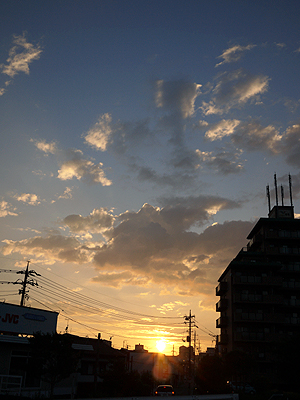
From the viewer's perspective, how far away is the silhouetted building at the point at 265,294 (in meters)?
54.6

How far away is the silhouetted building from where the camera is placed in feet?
179

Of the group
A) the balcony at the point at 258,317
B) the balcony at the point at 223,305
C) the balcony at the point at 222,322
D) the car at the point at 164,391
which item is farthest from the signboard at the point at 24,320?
the balcony at the point at 223,305

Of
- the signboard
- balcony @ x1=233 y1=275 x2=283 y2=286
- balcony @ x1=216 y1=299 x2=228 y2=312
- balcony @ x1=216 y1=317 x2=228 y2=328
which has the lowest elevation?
the signboard

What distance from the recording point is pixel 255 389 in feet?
150

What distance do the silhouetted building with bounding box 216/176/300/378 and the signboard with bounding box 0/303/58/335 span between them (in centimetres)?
3398

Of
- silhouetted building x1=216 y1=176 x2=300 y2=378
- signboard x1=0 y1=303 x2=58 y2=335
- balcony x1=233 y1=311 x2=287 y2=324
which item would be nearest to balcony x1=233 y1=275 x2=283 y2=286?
silhouetted building x1=216 y1=176 x2=300 y2=378

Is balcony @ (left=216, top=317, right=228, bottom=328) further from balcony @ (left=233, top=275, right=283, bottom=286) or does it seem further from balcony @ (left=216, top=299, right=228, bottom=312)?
balcony @ (left=233, top=275, right=283, bottom=286)

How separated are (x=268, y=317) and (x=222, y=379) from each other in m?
19.1

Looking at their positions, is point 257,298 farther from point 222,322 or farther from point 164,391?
point 164,391

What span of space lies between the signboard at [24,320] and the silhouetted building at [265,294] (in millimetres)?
33984

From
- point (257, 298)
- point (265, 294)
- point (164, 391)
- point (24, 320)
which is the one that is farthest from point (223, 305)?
point (24, 320)

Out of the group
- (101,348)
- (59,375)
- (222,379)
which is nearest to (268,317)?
(222,379)

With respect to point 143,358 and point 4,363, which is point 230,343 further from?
point 143,358

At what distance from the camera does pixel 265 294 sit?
2264 inches
